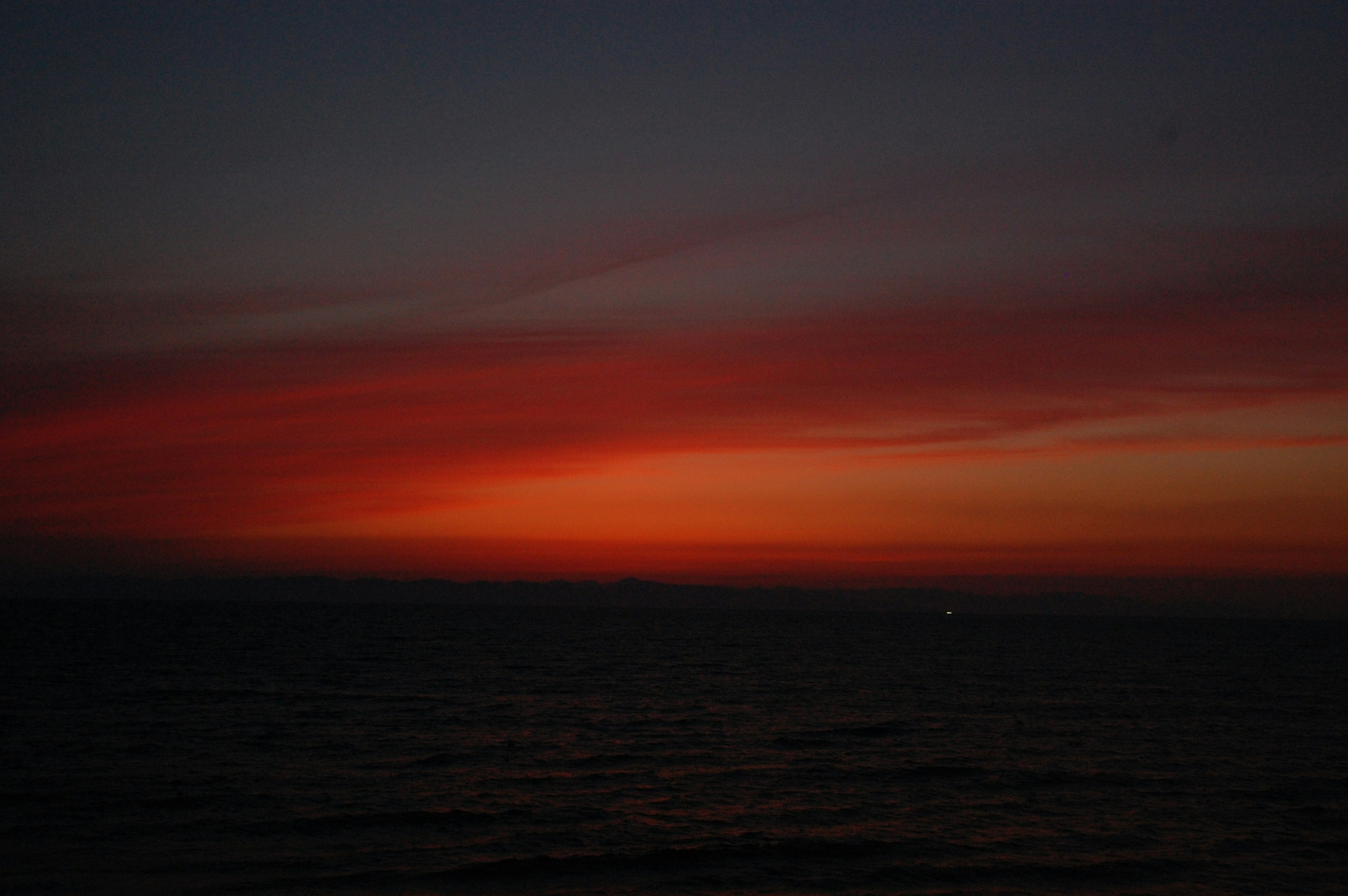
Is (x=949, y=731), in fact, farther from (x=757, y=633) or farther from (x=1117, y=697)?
(x=757, y=633)

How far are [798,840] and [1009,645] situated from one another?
102997mm

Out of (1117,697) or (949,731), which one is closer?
(949,731)

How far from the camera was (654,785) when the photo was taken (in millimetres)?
26797

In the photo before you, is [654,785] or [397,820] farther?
[654,785]

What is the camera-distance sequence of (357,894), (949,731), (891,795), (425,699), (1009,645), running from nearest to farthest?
(357,894) < (891,795) < (949,731) < (425,699) < (1009,645)

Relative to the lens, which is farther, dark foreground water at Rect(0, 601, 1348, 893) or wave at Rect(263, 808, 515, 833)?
wave at Rect(263, 808, 515, 833)

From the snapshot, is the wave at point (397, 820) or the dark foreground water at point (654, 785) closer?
the dark foreground water at point (654, 785)

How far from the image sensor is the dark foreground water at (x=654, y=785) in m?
19.5

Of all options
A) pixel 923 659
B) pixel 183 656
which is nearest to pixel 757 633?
pixel 923 659

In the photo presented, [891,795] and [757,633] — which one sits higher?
[891,795]

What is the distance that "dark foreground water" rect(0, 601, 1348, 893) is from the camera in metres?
19.5

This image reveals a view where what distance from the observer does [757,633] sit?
15450 centimetres

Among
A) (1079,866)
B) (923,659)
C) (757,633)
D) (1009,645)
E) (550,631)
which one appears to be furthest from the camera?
(757,633)

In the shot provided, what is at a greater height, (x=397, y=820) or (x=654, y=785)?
(x=397, y=820)
